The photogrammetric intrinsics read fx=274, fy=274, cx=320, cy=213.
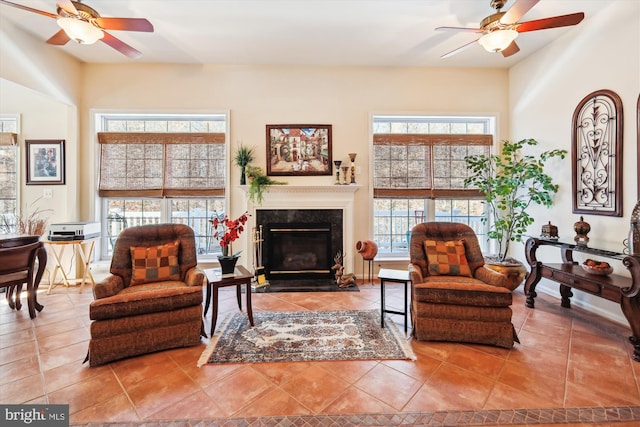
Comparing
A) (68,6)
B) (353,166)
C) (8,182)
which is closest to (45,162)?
(8,182)

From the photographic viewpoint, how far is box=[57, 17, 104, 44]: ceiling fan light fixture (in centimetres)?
239

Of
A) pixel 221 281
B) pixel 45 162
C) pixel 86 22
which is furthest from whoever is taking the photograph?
pixel 45 162

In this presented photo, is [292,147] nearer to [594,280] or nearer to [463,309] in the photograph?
[463,309]

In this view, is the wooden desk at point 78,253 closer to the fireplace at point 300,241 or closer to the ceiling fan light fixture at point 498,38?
the fireplace at point 300,241

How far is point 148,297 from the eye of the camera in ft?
7.27

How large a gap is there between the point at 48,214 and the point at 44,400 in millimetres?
3392

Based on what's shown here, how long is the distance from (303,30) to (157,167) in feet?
9.55

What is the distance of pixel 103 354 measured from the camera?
6.88 ft

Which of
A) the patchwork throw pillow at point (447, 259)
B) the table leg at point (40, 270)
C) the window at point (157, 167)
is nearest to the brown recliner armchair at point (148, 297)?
the table leg at point (40, 270)

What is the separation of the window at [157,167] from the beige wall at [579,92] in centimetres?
457

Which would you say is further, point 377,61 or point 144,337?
point 377,61

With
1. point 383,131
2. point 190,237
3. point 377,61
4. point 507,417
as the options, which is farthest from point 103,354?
point 377,61

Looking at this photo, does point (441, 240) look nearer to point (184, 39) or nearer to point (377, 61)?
point (377, 61)

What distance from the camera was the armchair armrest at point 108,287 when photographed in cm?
222
